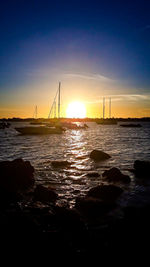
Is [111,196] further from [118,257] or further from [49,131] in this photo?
[49,131]

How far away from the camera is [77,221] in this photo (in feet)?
25.7

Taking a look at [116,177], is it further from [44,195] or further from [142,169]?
[44,195]

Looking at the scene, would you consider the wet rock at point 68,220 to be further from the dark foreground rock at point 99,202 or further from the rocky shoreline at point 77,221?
the dark foreground rock at point 99,202

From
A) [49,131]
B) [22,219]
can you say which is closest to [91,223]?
[22,219]

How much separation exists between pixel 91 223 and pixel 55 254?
2.59m

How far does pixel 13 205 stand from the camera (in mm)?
9734

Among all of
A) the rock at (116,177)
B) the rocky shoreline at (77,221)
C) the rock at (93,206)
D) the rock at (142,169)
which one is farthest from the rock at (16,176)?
the rock at (142,169)

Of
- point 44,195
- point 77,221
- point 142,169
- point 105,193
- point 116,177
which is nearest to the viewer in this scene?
point 77,221

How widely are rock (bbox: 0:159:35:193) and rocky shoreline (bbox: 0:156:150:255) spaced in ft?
0.41

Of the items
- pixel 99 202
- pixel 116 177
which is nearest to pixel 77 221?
pixel 99 202

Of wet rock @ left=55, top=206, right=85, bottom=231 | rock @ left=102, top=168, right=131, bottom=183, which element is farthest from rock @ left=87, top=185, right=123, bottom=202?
rock @ left=102, top=168, right=131, bottom=183

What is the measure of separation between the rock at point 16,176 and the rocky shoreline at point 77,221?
13cm

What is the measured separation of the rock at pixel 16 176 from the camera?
1261cm

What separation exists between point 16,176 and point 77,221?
7.64m
